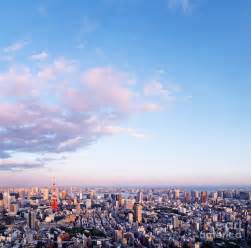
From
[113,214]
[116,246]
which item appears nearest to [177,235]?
[116,246]

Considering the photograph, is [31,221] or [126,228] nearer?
[126,228]

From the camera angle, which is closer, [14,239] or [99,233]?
[14,239]

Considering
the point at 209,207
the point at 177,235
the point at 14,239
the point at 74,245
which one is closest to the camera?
the point at 74,245

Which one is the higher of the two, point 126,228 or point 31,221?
point 31,221

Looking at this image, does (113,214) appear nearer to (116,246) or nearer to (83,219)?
(83,219)

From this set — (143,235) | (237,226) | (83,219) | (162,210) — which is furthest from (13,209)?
(237,226)

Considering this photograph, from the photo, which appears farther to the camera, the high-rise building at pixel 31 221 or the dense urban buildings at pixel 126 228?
the high-rise building at pixel 31 221

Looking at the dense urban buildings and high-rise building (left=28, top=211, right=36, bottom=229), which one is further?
high-rise building (left=28, top=211, right=36, bottom=229)

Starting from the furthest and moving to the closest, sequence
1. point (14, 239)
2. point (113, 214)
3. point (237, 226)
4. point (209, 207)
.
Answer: point (209, 207) → point (113, 214) → point (237, 226) → point (14, 239)

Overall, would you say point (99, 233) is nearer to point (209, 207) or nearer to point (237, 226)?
point (237, 226)
